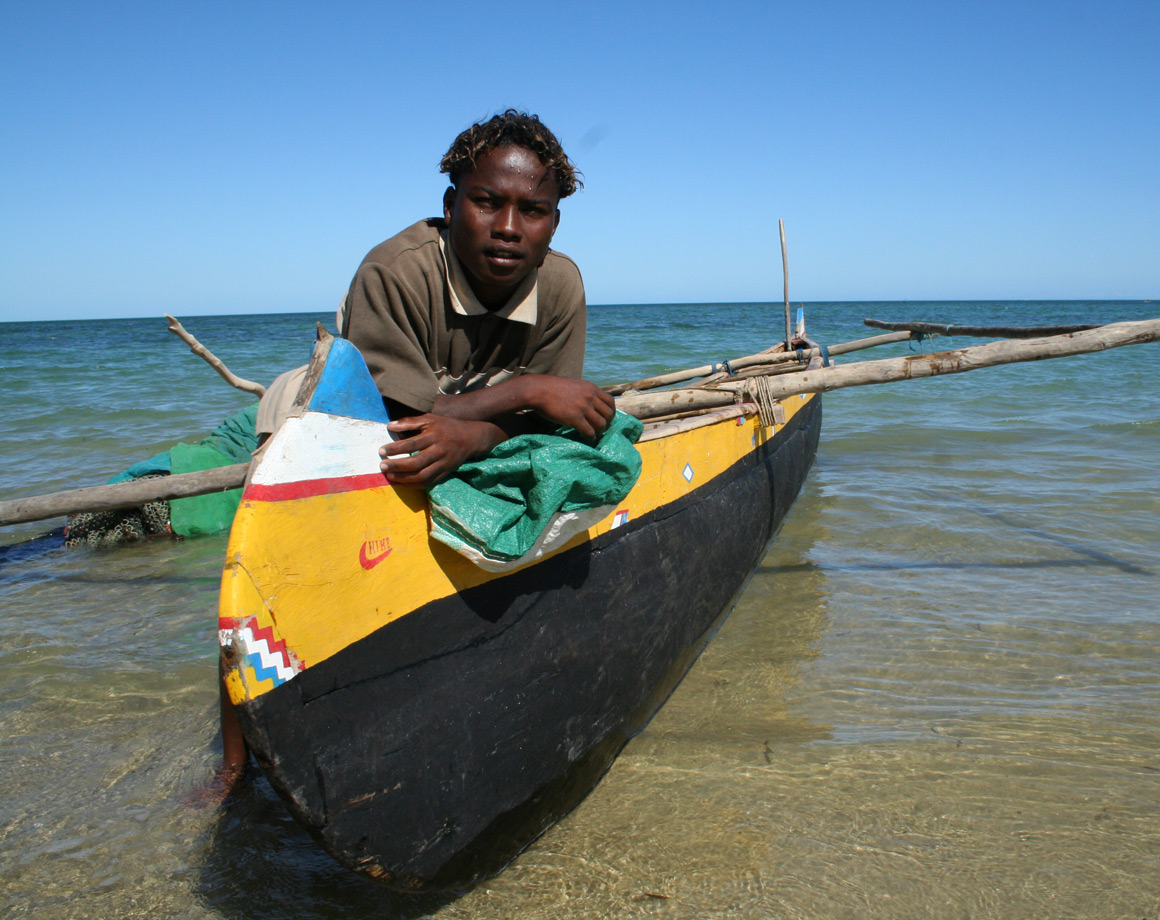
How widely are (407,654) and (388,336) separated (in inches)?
25.8

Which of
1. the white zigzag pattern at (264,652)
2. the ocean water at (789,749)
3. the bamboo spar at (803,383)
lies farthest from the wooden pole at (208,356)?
the white zigzag pattern at (264,652)

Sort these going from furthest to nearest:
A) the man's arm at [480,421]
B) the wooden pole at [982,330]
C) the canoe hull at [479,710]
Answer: the wooden pole at [982,330] < the man's arm at [480,421] < the canoe hull at [479,710]

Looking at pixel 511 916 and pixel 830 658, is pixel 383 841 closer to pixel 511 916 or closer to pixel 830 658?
pixel 511 916

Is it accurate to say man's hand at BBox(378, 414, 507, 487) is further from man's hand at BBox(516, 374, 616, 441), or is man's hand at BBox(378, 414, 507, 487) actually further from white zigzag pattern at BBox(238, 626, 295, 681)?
white zigzag pattern at BBox(238, 626, 295, 681)

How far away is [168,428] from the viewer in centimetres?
859

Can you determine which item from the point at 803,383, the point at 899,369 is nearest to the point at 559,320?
the point at 803,383

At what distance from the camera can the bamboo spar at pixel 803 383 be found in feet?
9.77

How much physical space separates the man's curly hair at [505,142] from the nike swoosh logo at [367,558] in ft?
3.04

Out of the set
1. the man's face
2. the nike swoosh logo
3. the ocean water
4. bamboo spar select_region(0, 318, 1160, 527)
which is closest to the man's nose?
the man's face

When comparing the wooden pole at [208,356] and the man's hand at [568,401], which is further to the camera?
the wooden pole at [208,356]

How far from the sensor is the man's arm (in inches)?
60.6

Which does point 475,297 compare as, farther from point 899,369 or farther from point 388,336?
point 899,369

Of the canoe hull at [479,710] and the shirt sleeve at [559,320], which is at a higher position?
the shirt sleeve at [559,320]

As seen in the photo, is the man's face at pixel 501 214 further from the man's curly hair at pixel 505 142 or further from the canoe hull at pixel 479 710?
the canoe hull at pixel 479 710
